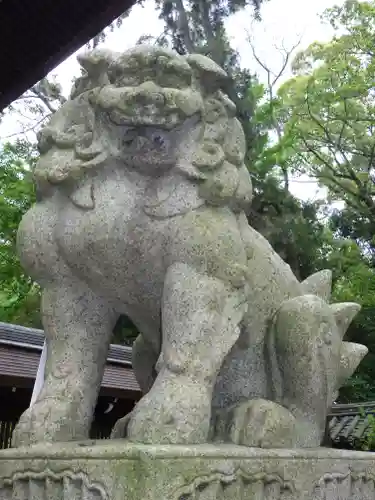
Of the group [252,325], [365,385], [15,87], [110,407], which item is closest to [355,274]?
[365,385]

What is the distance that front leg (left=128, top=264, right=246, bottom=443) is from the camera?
4.97 feet

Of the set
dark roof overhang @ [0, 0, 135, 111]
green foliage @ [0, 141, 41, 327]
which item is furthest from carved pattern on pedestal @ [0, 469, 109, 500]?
green foliage @ [0, 141, 41, 327]

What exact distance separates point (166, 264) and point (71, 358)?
36 centimetres

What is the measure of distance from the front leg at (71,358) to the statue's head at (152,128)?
33cm

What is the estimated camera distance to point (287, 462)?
161 cm

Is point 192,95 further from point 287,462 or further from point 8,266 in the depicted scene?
point 8,266

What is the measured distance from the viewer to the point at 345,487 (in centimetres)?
178

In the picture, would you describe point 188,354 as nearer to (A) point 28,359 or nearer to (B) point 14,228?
(A) point 28,359

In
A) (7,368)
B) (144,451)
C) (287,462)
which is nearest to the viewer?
(144,451)

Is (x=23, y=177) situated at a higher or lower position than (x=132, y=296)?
higher

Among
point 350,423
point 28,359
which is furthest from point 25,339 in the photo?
point 350,423

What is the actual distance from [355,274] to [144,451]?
10947 millimetres

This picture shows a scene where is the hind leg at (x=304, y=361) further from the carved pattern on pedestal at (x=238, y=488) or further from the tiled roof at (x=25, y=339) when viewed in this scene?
the tiled roof at (x=25, y=339)

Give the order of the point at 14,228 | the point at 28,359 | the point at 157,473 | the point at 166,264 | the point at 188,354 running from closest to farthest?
1. the point at 157,473
2. the point at 188,354
3. the point at 166,264
4. the point at 28,359
5. the point at 14,228
